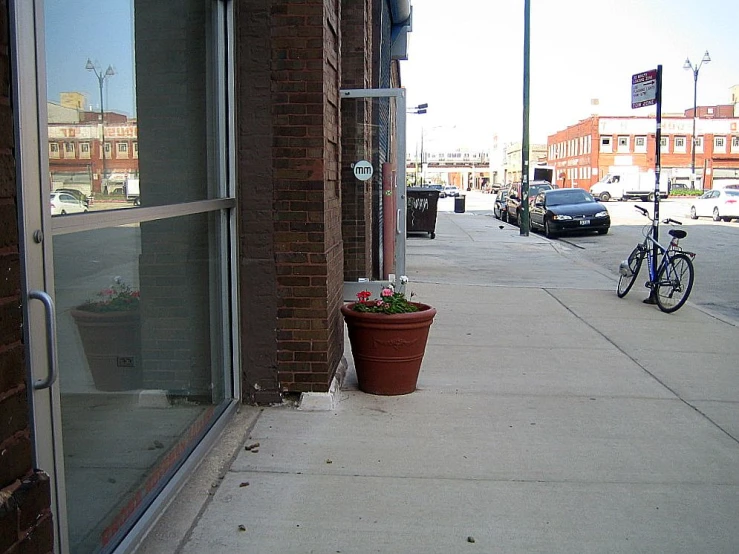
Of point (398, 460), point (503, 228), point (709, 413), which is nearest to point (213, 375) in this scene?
point (398, 460)

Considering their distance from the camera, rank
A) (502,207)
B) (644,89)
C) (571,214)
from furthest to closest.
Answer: (502,207)
(571,214)
(644,89)

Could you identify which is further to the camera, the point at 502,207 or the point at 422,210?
the point at 502,207

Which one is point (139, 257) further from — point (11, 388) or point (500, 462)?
point (500, 462)

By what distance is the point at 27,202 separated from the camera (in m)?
2.45

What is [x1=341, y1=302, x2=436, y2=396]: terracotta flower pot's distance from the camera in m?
5.84

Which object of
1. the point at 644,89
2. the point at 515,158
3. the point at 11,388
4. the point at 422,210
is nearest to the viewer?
the point at 11,388

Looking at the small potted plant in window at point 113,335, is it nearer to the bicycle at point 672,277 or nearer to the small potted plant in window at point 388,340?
the small potted plant in window at point 388,340

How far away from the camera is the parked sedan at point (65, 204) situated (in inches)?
111

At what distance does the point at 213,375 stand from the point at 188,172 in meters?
1.30

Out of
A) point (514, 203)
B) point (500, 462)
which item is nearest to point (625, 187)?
point (514, 203)

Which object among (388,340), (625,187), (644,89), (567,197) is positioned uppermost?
(644,89)

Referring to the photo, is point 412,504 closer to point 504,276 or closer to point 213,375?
point 213,375

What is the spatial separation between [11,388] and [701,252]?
Answer: 19.6 meters

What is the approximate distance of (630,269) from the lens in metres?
11.2
